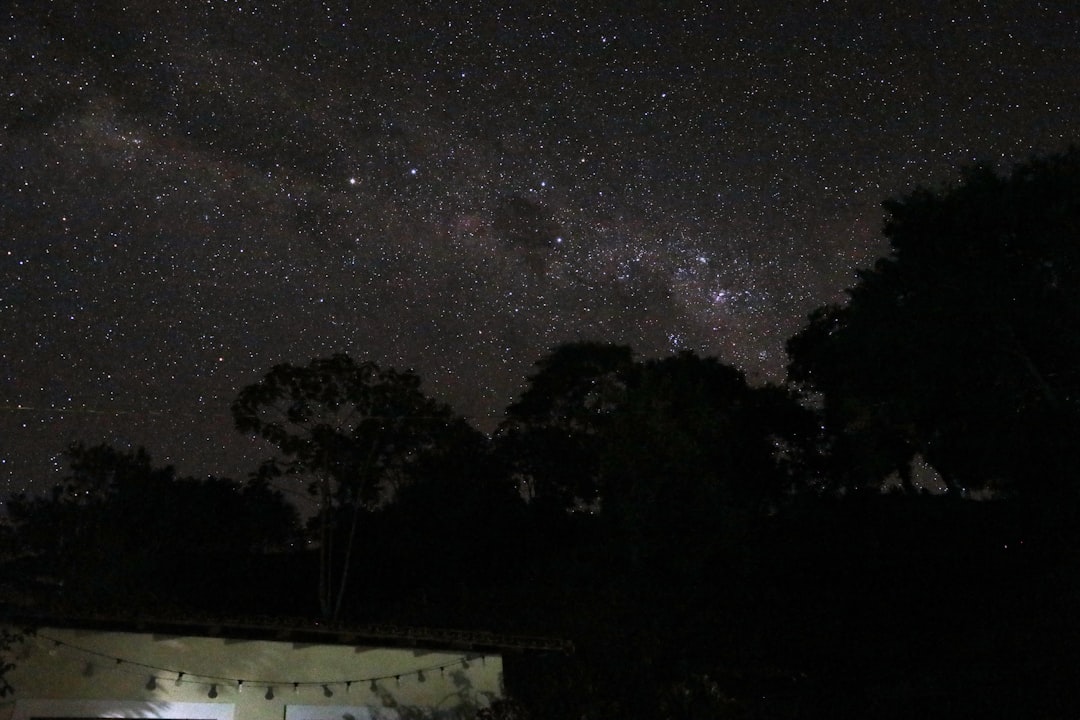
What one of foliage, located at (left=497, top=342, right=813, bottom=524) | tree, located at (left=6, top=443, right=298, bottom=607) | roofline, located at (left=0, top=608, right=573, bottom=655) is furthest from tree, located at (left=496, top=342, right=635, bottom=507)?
roofline, located at (left=0, top=608, right=573, bottom=655)

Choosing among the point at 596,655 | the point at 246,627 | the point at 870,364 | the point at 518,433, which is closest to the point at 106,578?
the point at 518,433

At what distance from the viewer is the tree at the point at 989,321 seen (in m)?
19.1

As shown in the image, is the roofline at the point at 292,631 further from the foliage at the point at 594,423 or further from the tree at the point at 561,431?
Answer: the tree at the point at 561,431

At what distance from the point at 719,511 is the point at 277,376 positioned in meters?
12.7

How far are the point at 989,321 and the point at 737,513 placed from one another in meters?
6.89

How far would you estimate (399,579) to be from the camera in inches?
1186

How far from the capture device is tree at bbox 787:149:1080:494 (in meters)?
19.1

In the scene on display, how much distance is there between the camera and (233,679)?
9.34m

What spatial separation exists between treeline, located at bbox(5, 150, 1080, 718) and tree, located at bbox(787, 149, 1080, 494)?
0.06m

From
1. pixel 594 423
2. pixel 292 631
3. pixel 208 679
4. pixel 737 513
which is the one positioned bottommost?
pixel 208 679

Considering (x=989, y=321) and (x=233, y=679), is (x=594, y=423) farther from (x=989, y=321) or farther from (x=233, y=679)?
(x=233, y=679)

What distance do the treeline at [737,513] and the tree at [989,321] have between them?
0.06m

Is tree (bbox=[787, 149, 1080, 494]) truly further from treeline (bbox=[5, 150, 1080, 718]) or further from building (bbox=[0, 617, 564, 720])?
building (bbox=[0, 617, 564, 720])

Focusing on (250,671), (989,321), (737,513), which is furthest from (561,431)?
(250,671)
